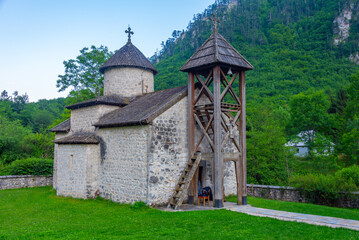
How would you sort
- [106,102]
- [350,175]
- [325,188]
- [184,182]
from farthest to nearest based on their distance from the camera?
[350,175] → [106,102] → [325,188] → [184,182]

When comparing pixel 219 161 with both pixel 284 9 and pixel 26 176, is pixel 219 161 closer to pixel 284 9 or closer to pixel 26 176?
pixel 26 176

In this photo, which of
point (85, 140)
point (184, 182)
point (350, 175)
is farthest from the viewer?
point (350, 175)

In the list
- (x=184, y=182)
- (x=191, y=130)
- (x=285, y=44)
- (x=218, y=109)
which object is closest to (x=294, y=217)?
(x=184, y=182)

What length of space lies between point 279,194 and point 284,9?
243 ft

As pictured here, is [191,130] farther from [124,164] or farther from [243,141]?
[124,164]

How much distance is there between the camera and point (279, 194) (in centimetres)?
1664

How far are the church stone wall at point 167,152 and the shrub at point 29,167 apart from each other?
1341 cm

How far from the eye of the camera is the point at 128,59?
18375 mm

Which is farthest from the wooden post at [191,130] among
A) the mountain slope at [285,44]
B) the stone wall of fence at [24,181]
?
the mountain slope at [285,44]

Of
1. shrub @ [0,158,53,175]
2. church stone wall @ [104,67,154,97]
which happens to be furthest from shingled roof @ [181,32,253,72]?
shrub @ [0,158,53,175]

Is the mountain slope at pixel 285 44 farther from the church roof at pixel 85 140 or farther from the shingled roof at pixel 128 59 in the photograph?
the church roof at pixel 85 140

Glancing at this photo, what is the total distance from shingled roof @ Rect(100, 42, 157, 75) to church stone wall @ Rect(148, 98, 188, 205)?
6260 millimetres

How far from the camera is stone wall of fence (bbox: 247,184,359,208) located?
14414mm

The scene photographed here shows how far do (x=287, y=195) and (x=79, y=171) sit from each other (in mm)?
11096
